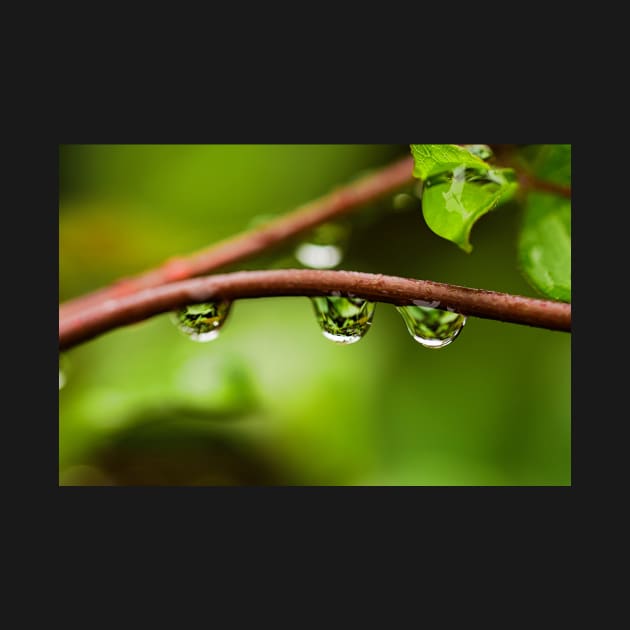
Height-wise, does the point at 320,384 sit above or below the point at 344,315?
above

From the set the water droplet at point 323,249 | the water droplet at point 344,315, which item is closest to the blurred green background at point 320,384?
the water droplet at point 323,249

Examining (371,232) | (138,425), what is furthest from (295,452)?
(371,232)

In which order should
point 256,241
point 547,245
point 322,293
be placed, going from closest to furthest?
point 322,293, point 547,245, point 256,241

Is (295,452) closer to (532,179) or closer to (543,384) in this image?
(543,384)

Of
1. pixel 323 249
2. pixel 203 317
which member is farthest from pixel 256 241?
pixel 203 317

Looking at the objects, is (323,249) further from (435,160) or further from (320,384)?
(435,160)

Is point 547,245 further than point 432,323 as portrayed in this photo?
Yes

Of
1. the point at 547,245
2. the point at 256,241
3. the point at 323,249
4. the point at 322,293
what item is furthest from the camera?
the point at 323,249
